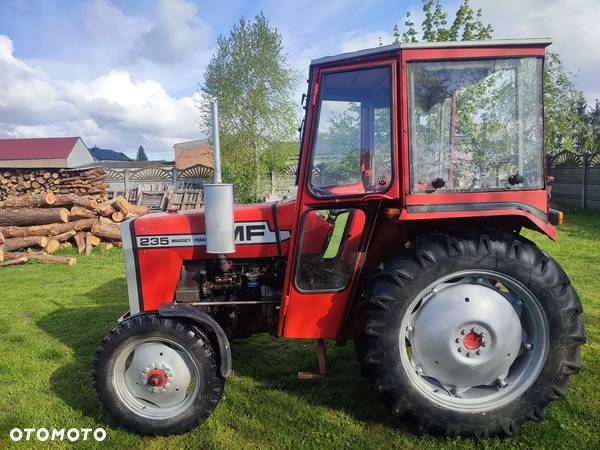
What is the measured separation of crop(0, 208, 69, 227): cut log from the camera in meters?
9.20

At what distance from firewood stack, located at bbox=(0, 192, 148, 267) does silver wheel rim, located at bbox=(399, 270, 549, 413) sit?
8.25 meters

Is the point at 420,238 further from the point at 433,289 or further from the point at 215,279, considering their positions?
the point at 215,279

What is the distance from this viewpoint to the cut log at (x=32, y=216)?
9203 mm

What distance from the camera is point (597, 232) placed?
9703 mm

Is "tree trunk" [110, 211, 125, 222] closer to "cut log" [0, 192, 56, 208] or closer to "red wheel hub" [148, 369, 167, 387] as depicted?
"cut log" [0, 192, 56, 208]

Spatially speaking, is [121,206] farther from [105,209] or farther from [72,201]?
[72,201]

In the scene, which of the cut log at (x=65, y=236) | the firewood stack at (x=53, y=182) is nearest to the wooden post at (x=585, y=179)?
the cut log at (x=65, y=236)

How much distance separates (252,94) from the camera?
778 inches

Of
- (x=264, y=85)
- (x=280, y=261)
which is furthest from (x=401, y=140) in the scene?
(x=264, y=85)

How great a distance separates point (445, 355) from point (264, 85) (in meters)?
19.0

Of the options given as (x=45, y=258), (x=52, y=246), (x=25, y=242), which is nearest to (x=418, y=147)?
(x=45, y=258)

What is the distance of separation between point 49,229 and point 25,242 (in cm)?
56

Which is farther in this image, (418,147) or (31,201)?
(31,201)

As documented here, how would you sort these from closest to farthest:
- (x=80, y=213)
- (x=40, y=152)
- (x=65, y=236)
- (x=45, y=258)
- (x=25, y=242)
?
(x=45, y=258)
(x=25, y=242)
(x=65, y=236)
(x=80, y=213)
(x=40, y=152)
